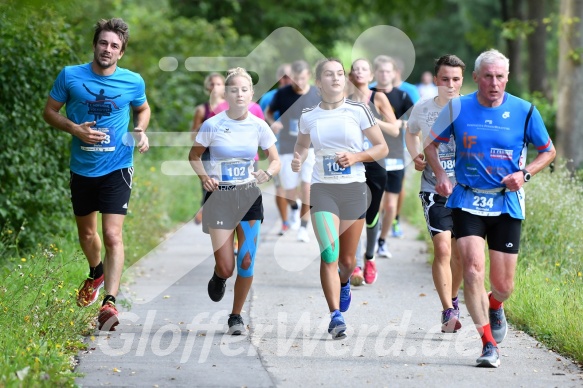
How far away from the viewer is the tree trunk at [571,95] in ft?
47.0

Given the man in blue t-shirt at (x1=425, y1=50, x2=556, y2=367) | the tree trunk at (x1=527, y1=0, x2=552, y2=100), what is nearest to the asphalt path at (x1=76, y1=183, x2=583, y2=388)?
the man in blue t-shirt at (x1=425, y1=50, x2=556, y2=367)

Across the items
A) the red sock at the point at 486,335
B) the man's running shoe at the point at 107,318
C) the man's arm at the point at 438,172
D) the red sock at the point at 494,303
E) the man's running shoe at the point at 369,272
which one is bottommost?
the man's running shoe at the point at 369,272

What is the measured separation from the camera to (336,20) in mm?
34531

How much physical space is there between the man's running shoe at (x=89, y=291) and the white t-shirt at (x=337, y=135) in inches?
73.5

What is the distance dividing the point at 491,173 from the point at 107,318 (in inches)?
117

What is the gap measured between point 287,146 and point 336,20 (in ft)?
71.4

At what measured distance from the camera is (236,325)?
7.71 m

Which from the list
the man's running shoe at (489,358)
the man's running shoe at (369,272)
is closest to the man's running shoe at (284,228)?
the man's running shoe at (369,272)

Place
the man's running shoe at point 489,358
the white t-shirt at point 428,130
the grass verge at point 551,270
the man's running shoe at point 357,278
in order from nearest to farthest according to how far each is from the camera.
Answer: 1. the man's running shoe at point 489,358
2. the grass verge at point 551,270
3. the white t-shirt at point 428,130
4. the man's running shoe at point 357,278

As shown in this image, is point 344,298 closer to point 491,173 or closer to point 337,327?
point 337,327

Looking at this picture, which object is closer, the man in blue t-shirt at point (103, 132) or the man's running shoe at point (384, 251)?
the man in blue t-shirt at point (103, 132)

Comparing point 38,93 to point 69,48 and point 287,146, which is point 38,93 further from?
point 287,146

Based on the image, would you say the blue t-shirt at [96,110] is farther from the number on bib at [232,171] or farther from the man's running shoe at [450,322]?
the man's running shoe at [450,322]

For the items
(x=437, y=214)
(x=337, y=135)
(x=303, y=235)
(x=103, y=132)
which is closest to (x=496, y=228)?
(x=437, y=214)
